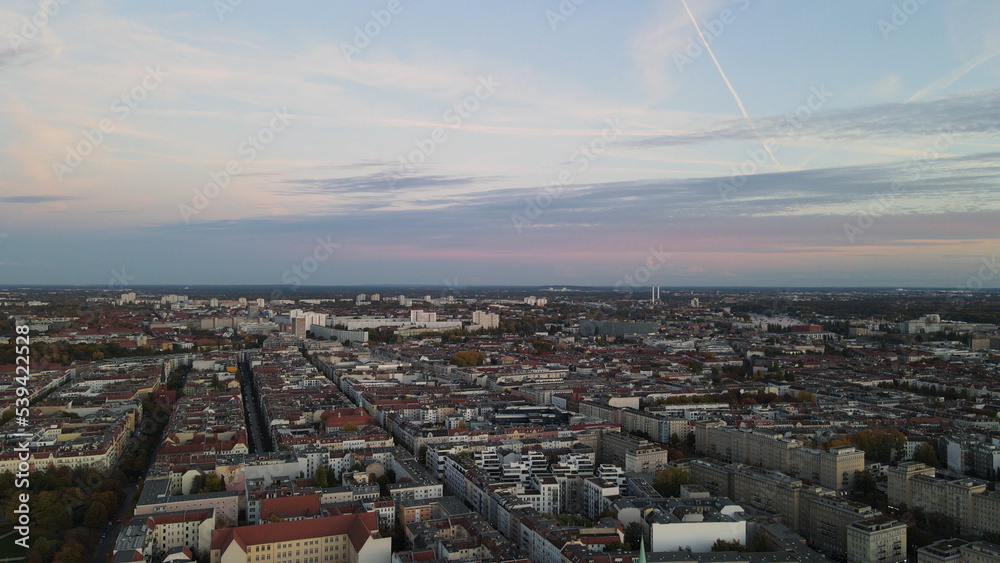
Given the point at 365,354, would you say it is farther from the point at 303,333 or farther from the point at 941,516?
the point at 941,516

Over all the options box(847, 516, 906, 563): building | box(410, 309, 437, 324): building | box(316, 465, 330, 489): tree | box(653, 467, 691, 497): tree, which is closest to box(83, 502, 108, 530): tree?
box(316, 465, 330, 489): tree

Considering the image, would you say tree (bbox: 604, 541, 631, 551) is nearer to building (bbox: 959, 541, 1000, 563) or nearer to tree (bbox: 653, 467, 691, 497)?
tree (bbox: 653, 467, 691, 497)

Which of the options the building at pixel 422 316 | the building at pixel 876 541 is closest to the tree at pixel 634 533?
the building at pixel 876 541

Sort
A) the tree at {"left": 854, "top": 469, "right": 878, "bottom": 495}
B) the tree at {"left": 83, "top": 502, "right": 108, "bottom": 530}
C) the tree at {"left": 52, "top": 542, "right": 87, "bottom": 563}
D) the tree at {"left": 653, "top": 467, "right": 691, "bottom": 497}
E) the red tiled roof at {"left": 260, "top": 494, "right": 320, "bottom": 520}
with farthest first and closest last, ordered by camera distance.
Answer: the tree at {"left": 854, "top": 469, "right": 878, "bottom": 495} < the tree at {"left": 653, "top": 467, "right": 691, "bottom": 497} < the tree at {"left": 83, "top": 502, "right": 108, "bottom": 530} < the red tiled roof at {"left": 260, "top": 494, "right": 320, "bottom": 520} < the tree at {"left": 52, "top": 542, "right": 87, "bottom": 563}

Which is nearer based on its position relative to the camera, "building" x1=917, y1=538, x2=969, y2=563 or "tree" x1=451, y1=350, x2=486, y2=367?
"building" x1=917, y1=538, x2=969, y2=563

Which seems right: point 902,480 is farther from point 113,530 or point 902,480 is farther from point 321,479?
point 113,530

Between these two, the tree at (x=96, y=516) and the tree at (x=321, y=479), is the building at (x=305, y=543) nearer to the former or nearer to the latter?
the tree at (x=321, y=479)
